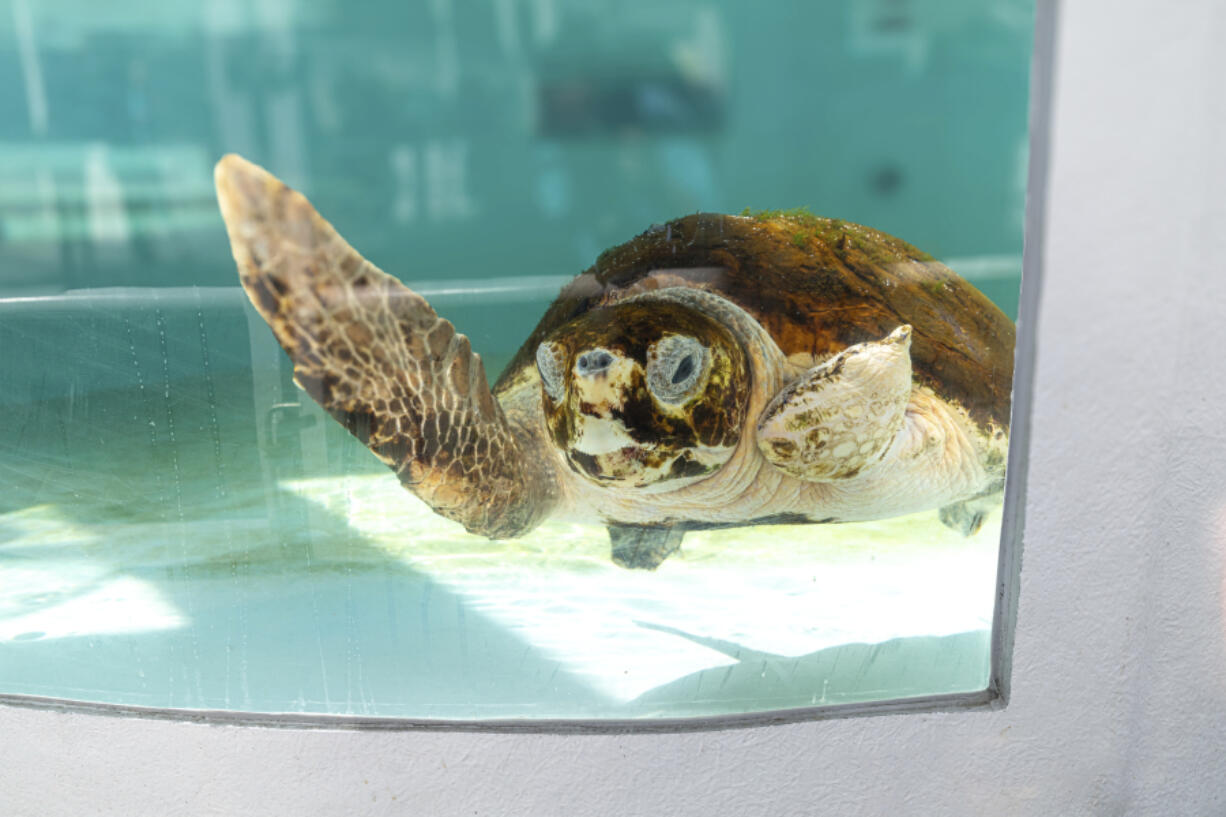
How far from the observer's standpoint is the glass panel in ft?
4.06

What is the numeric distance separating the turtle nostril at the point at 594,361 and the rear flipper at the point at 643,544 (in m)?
0.45

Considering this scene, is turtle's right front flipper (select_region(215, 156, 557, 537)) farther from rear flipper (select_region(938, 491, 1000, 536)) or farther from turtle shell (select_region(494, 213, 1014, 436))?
rear flipper (select_region(938, 491, 1000, 536))

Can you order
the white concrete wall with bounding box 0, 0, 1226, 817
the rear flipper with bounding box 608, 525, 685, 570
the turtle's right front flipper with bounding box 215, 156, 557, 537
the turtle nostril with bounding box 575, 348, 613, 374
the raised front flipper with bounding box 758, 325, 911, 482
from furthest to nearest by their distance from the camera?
the rear flipper with bounding box 608, 525, 685, 570
the raised front flipper with bounding box 758, 325, 911, 482
the turtle nostril with bounding box 575, 348, 613, 374
the turtle's right front flipper with bounding box 215, 156, 557, 537
the white concrete wall with bounding box 0, 0, 1226, 817

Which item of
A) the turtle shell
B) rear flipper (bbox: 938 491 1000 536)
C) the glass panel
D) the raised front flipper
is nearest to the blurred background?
the glass panel

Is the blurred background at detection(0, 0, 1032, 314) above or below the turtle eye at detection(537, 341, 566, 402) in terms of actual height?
above

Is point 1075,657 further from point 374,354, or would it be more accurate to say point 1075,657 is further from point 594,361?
point 374,354

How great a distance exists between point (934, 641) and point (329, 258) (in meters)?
1.39

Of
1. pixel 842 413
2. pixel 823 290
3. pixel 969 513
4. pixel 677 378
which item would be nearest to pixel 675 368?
pixel 677 378

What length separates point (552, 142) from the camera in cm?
127

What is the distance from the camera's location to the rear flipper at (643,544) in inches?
61.7

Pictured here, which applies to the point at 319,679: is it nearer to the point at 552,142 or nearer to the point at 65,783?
the point at 65,783

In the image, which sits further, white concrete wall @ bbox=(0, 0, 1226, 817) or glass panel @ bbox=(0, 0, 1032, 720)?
glass panel @ bbox=(0, 0, 1032, 720)

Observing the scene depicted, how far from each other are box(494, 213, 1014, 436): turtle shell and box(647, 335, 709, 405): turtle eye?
0.60 feet

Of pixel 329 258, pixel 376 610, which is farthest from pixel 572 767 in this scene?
pixel 329 258
